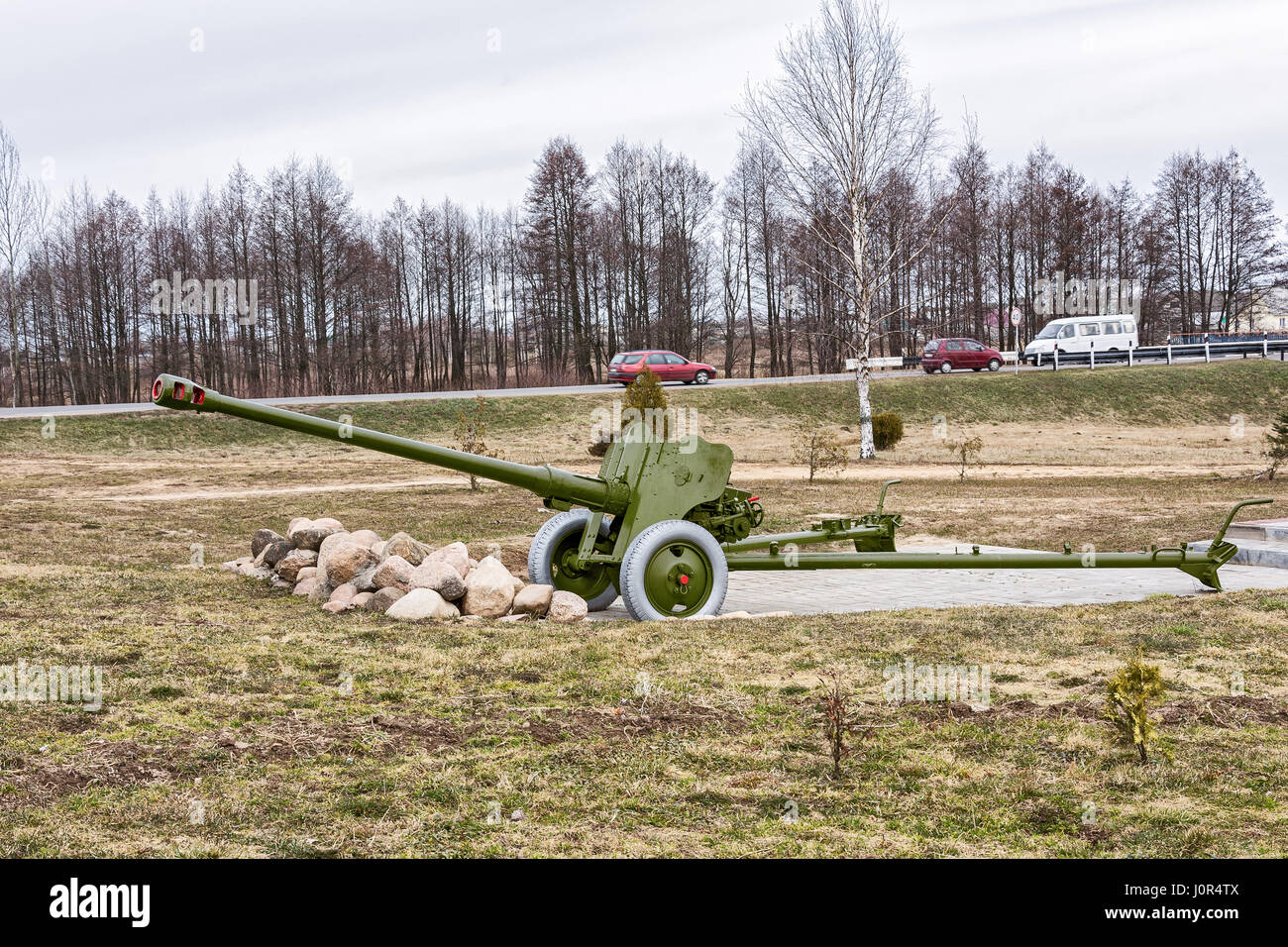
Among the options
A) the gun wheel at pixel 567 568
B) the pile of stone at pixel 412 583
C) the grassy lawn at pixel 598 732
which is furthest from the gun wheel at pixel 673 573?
Answer: the gun wheel at pixel 567 568

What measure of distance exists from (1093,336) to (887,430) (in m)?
20.5

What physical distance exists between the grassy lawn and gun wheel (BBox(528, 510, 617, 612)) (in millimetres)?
1107

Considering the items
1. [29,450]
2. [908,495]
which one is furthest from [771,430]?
[29,450]

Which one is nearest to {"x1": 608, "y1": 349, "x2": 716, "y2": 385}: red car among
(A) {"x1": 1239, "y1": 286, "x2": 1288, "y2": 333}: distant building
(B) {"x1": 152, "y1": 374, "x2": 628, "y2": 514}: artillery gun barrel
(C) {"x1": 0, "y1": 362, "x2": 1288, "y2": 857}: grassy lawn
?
(C) {"x1": 0, "y1": 362, "x2": 1288, "y2": 857}: grassy lawn

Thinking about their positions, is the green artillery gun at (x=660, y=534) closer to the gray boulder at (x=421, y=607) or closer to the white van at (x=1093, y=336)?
the gray boulder at (x=421, y=607)

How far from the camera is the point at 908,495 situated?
65.1 feet

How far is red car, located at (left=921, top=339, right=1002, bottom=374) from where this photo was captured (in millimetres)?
45062

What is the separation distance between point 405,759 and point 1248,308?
232 ft

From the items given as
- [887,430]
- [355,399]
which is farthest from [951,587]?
[355,399]

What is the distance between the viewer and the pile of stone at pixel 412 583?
865cm

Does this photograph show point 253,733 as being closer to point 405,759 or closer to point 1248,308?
point 405,759

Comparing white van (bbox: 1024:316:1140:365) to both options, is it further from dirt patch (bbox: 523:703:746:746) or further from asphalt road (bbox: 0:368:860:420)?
dirt patch (bbox: 523:703:746:746)

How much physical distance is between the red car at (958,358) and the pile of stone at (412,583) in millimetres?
37823
